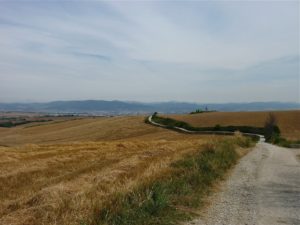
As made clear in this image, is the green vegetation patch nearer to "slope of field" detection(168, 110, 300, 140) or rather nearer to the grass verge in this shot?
"slope of field" detection(168, 110, 300, 140)

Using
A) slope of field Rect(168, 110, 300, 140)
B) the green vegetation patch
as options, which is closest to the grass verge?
slope of field Rect(168, 110, 300, 140)

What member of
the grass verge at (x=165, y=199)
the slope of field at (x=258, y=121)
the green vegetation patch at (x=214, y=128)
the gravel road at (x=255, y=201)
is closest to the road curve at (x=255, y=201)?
the gravel road at (x=255, y=201)

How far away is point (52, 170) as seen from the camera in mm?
20703

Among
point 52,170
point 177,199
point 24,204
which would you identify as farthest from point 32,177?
point 177,199

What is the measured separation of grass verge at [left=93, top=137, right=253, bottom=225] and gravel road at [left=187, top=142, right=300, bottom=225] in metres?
0.46

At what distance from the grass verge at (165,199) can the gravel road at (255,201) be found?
1.51ft

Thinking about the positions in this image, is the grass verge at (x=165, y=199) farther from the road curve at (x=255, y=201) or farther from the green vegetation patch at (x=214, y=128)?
the green vegetation patch at (x=214, y=128)

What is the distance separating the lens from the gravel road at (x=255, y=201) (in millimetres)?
9852

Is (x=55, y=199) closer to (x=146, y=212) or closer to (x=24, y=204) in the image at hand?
(x=24, y=204)

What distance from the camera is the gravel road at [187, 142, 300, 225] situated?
9852 mm

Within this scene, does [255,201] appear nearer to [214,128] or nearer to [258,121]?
[214,128]

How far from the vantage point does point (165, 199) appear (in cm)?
1032

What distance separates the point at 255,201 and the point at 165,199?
297cm

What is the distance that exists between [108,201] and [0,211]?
3.04 metres
